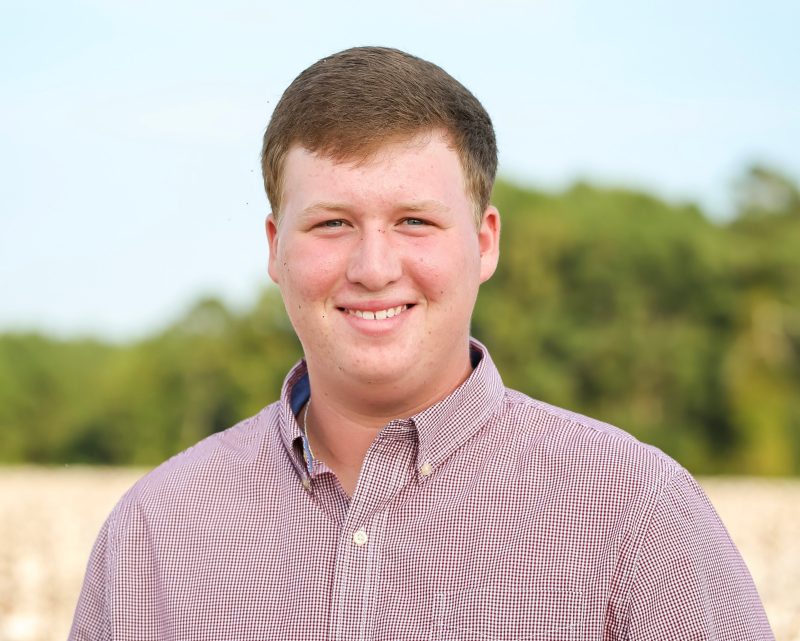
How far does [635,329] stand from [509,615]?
39.1 meters

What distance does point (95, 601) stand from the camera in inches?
118

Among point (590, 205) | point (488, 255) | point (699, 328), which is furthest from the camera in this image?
point (590, 205)

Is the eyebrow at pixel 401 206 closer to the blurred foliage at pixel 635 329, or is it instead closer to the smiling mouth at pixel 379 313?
the smiling mouth at pixel 379 313

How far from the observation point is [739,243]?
143ft

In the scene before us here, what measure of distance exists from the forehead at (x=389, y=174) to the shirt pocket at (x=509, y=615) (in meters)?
0.84

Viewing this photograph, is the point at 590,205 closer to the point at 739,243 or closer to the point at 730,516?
the point at 739,243

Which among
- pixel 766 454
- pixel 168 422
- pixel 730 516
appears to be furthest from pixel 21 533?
pixel 168 422

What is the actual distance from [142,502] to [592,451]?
43.1 inches

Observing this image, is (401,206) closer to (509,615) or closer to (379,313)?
(379,313)

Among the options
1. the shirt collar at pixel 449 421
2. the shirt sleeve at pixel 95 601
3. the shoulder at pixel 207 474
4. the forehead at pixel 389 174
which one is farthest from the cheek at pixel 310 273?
the shirt sleeve at pixel 95 601

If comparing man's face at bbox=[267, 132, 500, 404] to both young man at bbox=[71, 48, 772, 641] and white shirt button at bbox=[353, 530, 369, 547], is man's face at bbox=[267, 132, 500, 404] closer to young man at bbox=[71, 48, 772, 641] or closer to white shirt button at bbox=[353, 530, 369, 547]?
young man at bbox=[71, 48, 772, 641]

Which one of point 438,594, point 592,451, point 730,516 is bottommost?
point 730,516

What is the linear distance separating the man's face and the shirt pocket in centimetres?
48

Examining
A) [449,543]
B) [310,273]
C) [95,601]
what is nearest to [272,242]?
[310,273]
